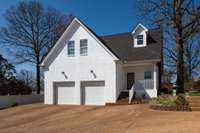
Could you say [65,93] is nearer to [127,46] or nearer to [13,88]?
[127,46]

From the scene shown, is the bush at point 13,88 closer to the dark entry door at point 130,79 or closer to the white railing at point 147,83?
the dark entry door at point 130,79

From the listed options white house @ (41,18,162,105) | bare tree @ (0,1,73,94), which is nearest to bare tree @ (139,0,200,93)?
white house @ (41,18,162,105)

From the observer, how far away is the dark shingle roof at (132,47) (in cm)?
2184

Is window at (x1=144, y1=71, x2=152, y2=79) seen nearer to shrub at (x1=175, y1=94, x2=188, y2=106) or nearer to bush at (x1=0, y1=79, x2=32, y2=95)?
shrub at (x1=175, y1=94, x2=188, y2=106)

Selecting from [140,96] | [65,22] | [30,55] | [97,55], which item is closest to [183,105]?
[140,96]

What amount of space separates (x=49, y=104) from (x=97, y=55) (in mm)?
6414

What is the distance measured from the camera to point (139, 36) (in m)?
23.8

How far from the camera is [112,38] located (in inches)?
1042

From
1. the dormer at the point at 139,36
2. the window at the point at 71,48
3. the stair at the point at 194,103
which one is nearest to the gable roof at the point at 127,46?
the dormer at the point at 139,36

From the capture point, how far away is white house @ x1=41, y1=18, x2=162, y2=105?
2078 cm

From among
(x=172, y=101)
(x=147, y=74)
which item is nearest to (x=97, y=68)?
(x=147, y=74)

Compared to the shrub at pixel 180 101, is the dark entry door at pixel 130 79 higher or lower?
higher

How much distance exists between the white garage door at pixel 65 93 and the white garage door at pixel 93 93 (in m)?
1.17

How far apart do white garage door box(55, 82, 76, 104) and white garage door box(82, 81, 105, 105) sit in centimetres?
117
